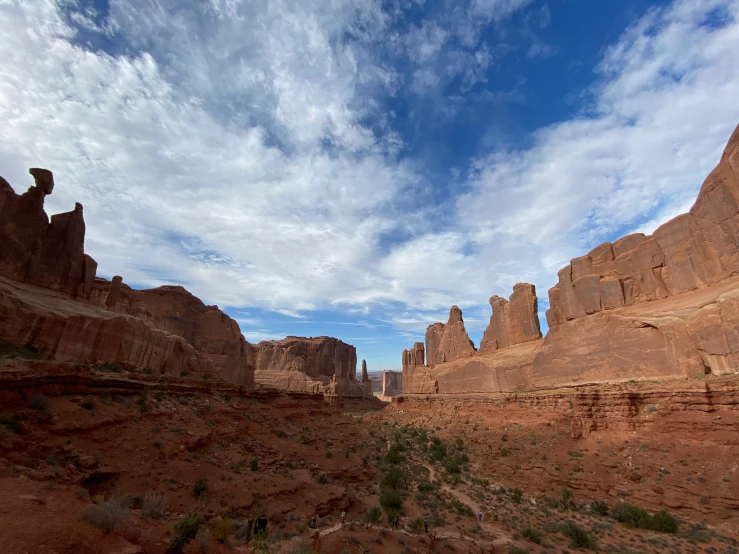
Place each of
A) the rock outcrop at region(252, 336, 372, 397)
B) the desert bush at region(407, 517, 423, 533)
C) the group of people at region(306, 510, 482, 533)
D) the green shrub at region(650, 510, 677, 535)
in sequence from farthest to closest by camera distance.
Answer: the rock outcrop at region(252, 336, 372, 397)
the green shrub at region(650, 510, 677, 535)
the desert bush at region(407, 517, 423, 533)
the group of people at region(306, 510, 482, 533)

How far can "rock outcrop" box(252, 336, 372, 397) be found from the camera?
74.1 metres

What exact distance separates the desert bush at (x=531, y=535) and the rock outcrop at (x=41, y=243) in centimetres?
2740

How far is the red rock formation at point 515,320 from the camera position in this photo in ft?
138

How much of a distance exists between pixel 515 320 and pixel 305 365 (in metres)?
51.4

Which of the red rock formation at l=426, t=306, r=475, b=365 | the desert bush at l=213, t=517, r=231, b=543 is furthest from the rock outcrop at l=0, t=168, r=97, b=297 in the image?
the red rock formation at l=426, t=306, r=475, b=365

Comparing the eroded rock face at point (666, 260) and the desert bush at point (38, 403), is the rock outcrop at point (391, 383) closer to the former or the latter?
the eroded rock face at point (666, 260)

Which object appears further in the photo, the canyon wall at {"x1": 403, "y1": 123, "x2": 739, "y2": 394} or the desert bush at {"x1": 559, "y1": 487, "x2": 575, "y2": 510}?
the canyon wall at {"x1": 403, "y1": 123, "x2": 739, "y2": 394}

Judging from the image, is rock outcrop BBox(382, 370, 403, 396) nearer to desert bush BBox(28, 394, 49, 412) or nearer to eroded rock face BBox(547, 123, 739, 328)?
eroded rock face BBox(547, 123, 739, 328)

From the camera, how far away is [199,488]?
12727mm

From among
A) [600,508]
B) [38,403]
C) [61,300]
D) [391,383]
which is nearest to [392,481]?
[600,508]

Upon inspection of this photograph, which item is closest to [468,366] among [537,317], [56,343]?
[537,317]

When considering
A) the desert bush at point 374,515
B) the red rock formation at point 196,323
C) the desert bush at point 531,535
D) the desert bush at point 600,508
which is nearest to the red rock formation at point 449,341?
the red rock formation at point 196,323

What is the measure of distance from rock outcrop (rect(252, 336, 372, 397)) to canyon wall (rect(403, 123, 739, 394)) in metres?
46.8

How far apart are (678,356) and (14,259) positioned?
3868 centimetres
